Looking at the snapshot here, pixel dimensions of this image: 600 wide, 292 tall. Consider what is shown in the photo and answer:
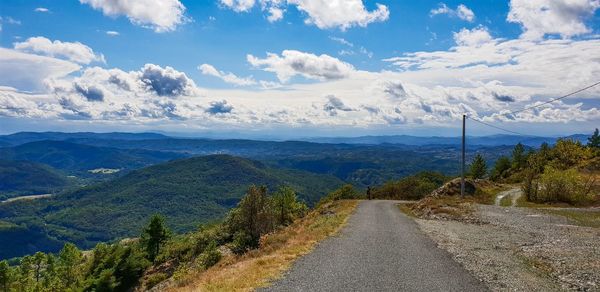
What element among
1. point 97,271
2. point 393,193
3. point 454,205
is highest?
point 454,205

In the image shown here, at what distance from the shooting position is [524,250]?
80.6 feet

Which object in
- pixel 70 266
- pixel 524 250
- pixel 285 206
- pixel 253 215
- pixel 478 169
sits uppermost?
pixel 524 250

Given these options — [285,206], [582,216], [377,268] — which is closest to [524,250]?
[377,268]

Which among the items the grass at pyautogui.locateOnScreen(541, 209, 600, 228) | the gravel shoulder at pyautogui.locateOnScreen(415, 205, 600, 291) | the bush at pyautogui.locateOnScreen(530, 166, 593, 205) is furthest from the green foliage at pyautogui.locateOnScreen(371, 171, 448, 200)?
the gravel shoulder at pyautogui.locateOnScreen(415, 205, 600, 291)

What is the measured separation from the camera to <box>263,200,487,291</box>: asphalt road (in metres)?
16.7

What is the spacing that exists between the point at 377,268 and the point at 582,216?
1295 inches

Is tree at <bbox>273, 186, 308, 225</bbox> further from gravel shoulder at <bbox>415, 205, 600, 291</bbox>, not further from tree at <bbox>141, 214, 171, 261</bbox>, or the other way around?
tree at <bbox>141, 214, 171, 261</bbox>

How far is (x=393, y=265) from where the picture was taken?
66.5ft

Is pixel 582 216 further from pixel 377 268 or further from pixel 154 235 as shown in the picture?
pixel 154 235

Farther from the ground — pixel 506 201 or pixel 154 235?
pixel 506 201

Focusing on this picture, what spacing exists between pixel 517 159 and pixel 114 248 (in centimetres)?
12708

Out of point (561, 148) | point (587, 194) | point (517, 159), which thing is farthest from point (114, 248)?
point (517, 159)

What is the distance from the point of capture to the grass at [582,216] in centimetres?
3613

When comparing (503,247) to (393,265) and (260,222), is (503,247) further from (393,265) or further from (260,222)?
(260,222)
